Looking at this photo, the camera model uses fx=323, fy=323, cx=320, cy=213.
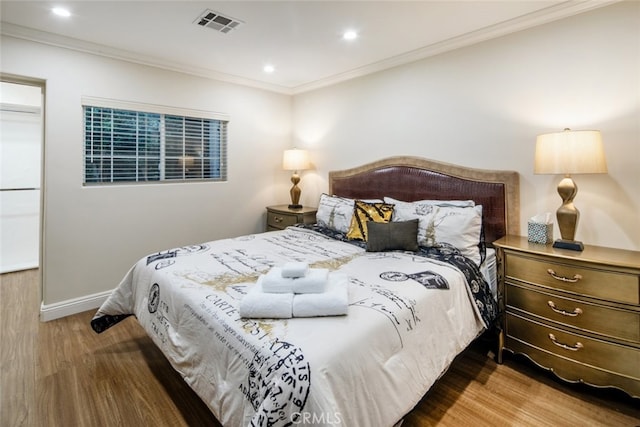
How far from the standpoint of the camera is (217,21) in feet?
8.38

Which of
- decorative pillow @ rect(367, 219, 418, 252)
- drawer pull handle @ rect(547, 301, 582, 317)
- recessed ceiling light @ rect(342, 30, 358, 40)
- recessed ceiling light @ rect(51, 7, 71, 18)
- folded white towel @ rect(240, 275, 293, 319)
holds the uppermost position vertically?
recessed ceiling light @ rect(342, 30, 358, 40)

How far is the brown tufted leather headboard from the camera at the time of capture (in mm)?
2646

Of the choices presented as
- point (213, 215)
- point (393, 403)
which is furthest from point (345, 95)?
point (393, 403)

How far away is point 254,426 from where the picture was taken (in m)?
1.12

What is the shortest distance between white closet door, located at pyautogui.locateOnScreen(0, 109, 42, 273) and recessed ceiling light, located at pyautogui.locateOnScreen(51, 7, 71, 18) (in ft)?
8.63

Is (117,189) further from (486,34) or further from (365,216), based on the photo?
(486,34)

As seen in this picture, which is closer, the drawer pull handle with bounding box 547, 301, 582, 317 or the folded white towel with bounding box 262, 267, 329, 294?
the folded white towel with bounding box 262, 267, 329, 294

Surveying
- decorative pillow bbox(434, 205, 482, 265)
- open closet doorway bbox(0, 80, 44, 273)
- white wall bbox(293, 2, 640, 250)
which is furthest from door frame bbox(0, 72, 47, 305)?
decorative pillow bbox(434, 205, 482, 265)

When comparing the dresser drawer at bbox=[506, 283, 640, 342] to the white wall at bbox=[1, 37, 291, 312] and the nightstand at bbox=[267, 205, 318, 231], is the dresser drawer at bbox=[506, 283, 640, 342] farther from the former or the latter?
the white wall at bbox=[1, 37, 291, 312]

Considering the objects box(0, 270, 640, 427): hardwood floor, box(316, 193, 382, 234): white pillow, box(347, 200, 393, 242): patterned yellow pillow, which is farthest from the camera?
box(316, 193, 382, 234): white pillow

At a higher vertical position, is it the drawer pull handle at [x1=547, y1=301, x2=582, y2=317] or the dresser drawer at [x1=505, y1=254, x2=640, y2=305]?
the dresser drawer at [x1=505, y1=254, x2=640, y2=305]

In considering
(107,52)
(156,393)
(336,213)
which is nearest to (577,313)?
(336,213)

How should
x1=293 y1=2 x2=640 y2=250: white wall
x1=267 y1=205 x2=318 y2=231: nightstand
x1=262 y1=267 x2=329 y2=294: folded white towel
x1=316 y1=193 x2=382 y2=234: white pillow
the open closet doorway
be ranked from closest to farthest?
x1=262 y1=267 x2=329 y2=294: folded white towel, x1=293 y1=2 x2=640 y2=250: white wall, x1=316 y1=193 x2=382 y2=234: white pillow, x1=267 y1=205 x2=318 y2=231: nightstand, the open closet doorway

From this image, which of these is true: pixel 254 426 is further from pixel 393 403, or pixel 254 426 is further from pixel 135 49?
pixel 135 49
